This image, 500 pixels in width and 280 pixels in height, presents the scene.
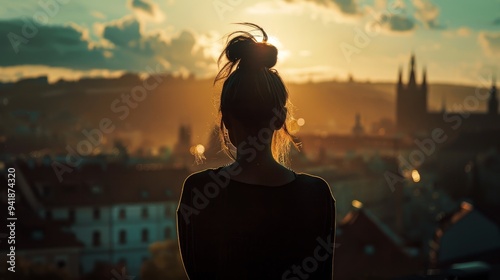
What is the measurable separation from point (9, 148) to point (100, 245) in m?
10.9

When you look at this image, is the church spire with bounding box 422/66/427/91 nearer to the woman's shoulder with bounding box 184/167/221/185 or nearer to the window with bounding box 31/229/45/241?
the window with bounding box 31/229/45/241

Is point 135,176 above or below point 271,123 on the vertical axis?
above

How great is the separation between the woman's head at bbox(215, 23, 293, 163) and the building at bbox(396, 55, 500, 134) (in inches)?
4280

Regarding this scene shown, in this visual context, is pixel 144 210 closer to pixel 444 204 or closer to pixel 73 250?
pixel 73 250

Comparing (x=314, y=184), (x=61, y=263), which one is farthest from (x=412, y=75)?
(x=314, y=184)

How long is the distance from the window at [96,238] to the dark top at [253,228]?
33.8 meters

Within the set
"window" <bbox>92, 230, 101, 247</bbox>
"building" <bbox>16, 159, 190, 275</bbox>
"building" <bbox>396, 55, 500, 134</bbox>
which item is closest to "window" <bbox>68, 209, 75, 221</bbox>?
"building" <bbox>16, 159, 190, 275</bbox>

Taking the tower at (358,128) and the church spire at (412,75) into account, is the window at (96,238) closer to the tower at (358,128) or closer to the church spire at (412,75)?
the tower at (358,128)

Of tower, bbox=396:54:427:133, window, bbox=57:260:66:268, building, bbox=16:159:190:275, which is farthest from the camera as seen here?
tower, bbox=396:54:427:133

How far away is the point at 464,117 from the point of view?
114000 millimetres

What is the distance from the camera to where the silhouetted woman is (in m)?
1.63

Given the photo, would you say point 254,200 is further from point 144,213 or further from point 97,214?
point 144,213

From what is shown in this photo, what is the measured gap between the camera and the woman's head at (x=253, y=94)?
64.9 inches

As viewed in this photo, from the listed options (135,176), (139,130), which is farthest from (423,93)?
(135,176)
